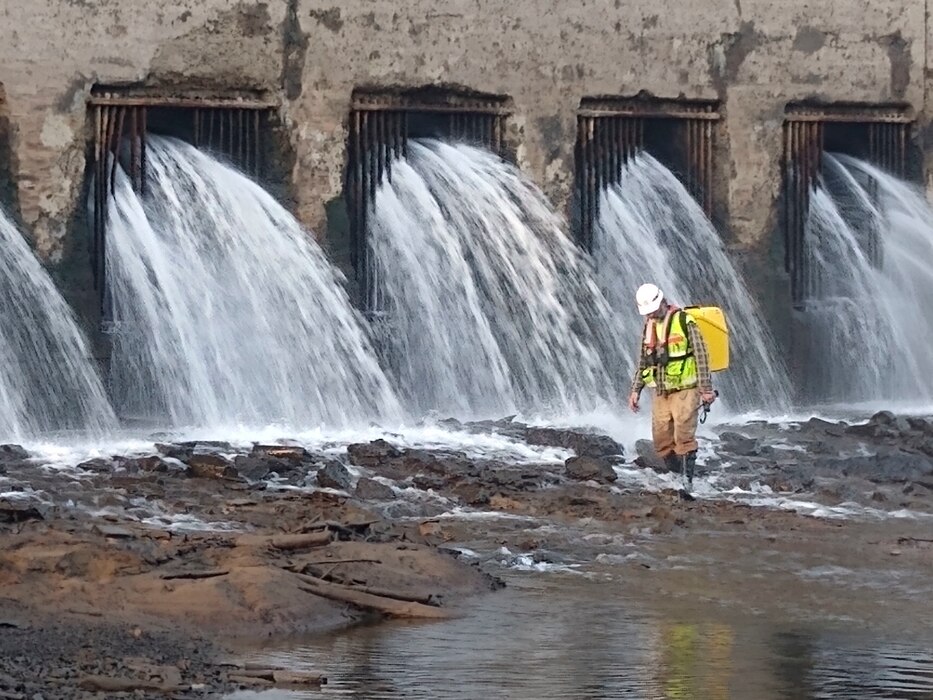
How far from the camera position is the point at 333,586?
9.31 meters

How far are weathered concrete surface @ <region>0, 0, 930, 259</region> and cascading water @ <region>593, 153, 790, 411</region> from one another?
522 mm

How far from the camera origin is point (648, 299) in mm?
13133

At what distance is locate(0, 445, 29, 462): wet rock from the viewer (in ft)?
43.2

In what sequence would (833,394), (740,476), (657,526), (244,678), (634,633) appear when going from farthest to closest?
(833,394) < (740,476) < (657,526) < (634,633) < (244,678)

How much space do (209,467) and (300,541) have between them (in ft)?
10.1

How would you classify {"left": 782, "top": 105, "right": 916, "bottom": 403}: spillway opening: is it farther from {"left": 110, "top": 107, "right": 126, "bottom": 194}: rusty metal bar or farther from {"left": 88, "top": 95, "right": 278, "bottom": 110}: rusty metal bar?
{"left": 110, "top": 107, "right": 126, "bottom": 194}: rusty metal bar

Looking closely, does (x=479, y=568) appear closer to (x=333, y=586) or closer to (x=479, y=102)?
(x=333, y=586)

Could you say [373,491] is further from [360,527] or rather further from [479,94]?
[479,94]

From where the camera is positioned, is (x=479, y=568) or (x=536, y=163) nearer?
(x=479, y=568)

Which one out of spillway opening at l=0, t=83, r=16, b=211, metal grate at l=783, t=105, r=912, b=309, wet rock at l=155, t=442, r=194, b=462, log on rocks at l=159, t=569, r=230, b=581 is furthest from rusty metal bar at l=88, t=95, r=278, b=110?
log on rocks at l=159, t=569, r=230, b=581

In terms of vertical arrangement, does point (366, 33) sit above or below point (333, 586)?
above

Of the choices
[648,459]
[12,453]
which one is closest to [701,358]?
[648,459]

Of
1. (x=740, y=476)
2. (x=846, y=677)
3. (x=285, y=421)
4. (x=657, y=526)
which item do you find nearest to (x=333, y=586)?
(x=846, y=677)

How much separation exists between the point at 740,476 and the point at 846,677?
602 cm
